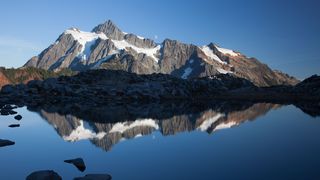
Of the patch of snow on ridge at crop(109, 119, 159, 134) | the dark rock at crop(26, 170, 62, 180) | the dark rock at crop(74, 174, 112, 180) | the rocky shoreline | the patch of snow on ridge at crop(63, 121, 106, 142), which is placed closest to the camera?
the dark rock at crop(26, 170, 62, 180)

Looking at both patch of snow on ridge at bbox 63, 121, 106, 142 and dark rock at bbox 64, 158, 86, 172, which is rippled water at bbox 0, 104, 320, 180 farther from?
dark rock at bbox 64, 158, 86, 172

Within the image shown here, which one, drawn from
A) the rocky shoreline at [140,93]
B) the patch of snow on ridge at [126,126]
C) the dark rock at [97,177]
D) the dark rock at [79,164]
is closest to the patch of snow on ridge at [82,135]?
the patch of snow on ridge at [126,126]

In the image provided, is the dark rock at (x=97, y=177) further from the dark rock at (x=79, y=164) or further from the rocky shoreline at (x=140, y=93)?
the rocky shoreline at (x=140, y=93)

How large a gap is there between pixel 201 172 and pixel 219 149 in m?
7.83

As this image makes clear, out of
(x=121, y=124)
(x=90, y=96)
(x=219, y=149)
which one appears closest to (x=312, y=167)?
(x=219, y=149)

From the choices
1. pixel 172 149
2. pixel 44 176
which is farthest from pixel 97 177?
pixel 172 149

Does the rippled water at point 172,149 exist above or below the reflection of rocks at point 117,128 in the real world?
below

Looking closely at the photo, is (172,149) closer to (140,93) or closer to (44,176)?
(44,176)

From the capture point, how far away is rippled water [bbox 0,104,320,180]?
865 inches

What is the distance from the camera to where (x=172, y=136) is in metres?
37.8

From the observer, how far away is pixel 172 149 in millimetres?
30125

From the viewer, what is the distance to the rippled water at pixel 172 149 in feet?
72.1

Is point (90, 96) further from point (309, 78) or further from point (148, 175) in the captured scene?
point (148, 175)

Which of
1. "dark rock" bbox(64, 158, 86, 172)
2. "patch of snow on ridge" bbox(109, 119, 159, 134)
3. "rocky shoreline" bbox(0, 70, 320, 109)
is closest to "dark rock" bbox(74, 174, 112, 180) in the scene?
"dark rock" bbox(64, 158, 86, 172)
